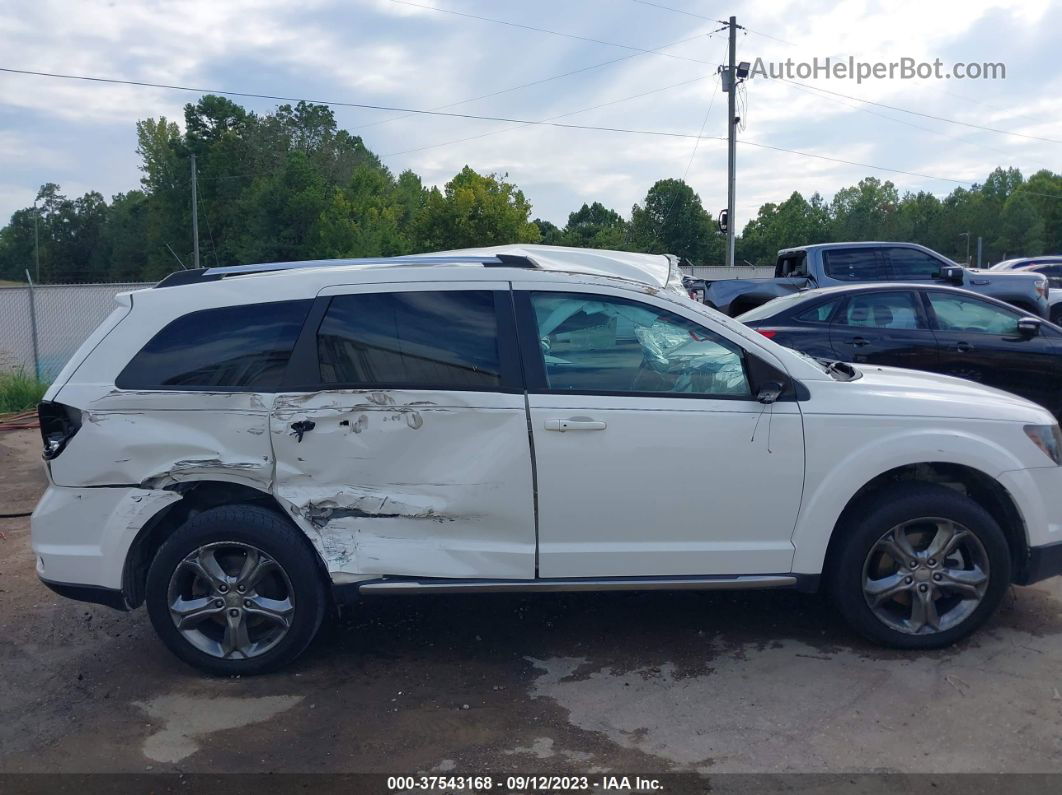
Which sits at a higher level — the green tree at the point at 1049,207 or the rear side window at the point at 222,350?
the green tree at the point at 1049,207

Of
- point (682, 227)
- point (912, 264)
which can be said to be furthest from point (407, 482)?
point (682, 227)

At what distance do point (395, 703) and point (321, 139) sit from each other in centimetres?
7243

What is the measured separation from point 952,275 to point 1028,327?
508 centimetres

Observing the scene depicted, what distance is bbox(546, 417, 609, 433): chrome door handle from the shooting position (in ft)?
13.6

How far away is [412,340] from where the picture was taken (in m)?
4.31

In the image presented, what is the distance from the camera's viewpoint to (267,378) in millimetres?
4277

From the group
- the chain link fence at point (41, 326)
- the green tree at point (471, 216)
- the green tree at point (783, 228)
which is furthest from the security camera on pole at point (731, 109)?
the green tree at point (783, 228)

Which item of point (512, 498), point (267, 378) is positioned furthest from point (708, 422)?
point (267, 378)

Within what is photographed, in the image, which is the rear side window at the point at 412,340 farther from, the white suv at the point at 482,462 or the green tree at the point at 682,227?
the green tree at the point at 682,227

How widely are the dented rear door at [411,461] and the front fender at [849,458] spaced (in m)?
1.29

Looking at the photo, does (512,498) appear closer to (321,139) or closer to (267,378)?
(267,378)

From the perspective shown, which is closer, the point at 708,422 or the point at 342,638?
the point at 708,422

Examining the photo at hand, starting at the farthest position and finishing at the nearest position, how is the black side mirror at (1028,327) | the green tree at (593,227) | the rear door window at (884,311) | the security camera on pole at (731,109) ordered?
the green tree at (593,227)
the security camera on pole at (731,109)
the rear door window at (884,311)
the black side mirror at (1028,327)

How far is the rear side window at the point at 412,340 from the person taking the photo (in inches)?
168
